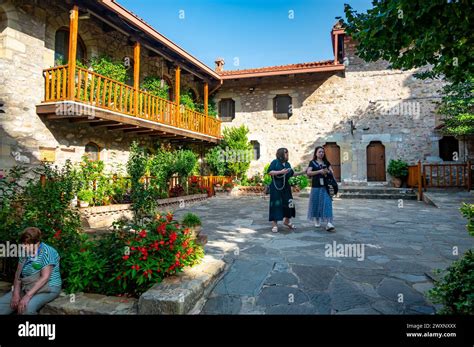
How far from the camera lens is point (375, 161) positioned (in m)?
12.8

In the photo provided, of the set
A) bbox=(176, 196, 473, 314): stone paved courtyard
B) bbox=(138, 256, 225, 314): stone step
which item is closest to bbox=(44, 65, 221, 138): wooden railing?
bbox=(176, 196, 473, 314): stone paved courtyard

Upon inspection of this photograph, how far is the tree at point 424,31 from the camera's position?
1895 mm

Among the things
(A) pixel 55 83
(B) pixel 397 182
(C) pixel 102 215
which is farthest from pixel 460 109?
(A) pixel 55 83

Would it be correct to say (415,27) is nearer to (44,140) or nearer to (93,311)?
(93,311)

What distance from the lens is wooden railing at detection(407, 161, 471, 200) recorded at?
1059 cm

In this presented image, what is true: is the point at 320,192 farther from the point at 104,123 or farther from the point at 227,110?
the point at 227,110

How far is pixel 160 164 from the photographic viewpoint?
883 cm

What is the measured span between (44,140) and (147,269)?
6359 mm

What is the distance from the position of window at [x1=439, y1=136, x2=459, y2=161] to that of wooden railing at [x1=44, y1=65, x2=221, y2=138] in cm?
1018

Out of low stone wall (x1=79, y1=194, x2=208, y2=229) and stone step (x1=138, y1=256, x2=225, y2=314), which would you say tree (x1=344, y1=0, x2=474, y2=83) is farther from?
low stone wall (x1=79, y1=194, x2=208, y2=229)

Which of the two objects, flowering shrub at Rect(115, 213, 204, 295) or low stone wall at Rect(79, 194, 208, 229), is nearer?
flowering shrub at Rect(115, 213, 204, 295)

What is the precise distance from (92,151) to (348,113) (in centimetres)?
1114

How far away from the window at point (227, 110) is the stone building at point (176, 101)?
0.06m
